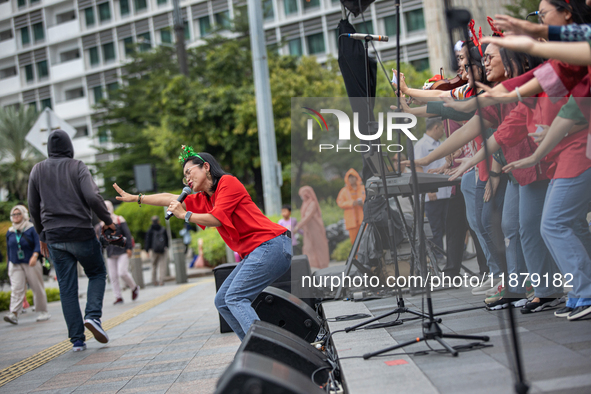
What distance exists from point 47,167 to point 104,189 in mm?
39033

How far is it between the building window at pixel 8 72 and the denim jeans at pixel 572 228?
60940 mm

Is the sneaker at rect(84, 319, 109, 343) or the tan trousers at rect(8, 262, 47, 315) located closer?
the sneaker at rect(84, 319, 109, 343)

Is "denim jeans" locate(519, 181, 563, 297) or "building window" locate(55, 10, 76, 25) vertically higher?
"building window" locate(55, 10, 76, 25)

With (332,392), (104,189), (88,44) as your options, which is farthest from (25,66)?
(332,392)

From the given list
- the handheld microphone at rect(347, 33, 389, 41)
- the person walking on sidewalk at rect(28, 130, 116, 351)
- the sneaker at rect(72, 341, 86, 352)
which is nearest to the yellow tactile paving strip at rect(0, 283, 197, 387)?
the sneaker at rect(72, 341, 86, 352)

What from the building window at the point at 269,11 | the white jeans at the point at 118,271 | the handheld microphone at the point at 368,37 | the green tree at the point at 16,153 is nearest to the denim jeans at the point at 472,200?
the handheld microphone at the point at 368,37

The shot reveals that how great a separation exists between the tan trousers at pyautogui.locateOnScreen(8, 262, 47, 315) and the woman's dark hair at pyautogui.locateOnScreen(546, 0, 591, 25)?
8.41 meters

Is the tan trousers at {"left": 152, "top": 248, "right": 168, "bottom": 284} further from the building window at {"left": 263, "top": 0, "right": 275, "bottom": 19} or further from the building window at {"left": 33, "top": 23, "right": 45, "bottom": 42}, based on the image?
the building window at {"left": 33, "top": 23, "right": 45, "bottom": 42}

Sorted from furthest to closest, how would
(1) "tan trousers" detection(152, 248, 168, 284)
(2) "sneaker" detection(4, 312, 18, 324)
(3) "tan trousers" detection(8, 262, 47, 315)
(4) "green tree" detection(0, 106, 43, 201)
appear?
(4) "green tree" detection(0, 106, 43, 201) < (1) "tan trousers" detection(152, 248, 168, 284) < (3) "tan trousers" detection(8, 262, 47, 315) < (2) "sneaker" detection(4, 312, 18, 324)

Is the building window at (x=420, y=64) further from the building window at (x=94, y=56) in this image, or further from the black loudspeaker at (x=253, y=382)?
the black loudspeaker at (x=253, y=382)

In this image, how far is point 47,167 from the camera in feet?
19.6

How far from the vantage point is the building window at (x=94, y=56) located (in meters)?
52.3

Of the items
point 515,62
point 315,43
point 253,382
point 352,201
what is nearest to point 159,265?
point 352,201

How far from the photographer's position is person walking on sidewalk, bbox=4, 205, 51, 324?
9.25 metres
